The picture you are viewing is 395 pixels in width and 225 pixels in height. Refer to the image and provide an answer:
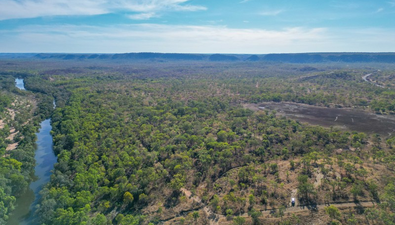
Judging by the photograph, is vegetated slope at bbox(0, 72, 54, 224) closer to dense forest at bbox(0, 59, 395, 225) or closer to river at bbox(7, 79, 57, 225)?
dense forest at bbox(0, 59, 395, 225)

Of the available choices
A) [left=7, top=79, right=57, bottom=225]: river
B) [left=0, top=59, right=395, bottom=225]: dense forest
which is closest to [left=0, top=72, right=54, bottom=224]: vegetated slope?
[left=0, top=59, right=395, bottom=225]: dense forest

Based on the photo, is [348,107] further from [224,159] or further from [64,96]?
[64,96]

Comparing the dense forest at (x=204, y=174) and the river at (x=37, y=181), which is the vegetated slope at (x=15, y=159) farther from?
the river at (x=37, y=181)

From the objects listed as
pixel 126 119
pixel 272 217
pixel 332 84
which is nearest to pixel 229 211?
pixel 272 217

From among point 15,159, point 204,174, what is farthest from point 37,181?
point 204,174

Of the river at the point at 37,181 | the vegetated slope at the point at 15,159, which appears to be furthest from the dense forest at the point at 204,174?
the river at the point at 37,181

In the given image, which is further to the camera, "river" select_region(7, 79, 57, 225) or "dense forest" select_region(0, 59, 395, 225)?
"river" select_region(7, 79, 57, 225)

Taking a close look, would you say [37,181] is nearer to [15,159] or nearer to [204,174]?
[15,159]

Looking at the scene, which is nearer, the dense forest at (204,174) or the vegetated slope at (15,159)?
the dense forest at (204,174)
